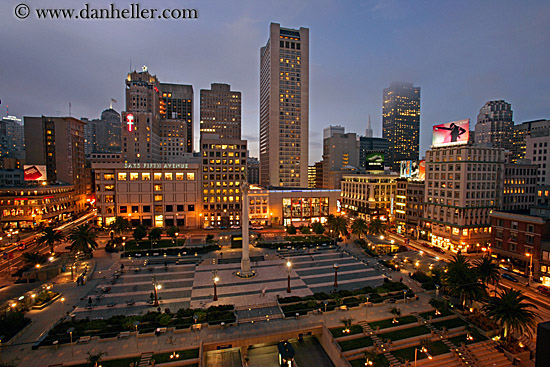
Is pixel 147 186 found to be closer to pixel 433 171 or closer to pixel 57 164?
pixel 57 164

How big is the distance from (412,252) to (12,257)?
306 ft

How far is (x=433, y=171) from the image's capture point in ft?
254

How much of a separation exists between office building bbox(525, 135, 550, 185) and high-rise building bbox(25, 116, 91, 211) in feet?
634

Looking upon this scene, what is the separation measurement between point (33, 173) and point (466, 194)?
138 meters

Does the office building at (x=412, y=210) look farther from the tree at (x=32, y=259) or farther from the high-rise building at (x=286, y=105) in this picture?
the tree at (x=32, y=259)

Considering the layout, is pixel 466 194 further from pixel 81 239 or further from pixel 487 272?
pixel 81 239

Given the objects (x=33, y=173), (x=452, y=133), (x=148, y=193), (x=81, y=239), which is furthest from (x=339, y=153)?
(x=33, y=173)

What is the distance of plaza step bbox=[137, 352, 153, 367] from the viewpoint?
26.7m

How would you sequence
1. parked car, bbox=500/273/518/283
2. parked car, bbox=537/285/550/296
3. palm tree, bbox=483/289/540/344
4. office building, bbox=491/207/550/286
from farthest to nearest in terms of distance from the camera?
parked car, bbox=500/273/518/283 < office building, bbox=491/207/550/286 < parked car, bbox=537/285/550/296 < palm tree, bbox=483/289/540/344

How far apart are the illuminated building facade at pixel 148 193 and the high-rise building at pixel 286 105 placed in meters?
53.1

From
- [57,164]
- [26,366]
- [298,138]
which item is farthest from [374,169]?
[57,164]

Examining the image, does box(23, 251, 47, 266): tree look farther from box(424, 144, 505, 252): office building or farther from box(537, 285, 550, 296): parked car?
box(424, 144, 505, 252): office building

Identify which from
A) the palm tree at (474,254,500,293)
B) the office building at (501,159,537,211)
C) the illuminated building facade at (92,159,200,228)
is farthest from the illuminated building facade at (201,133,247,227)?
the office building at (501,159,537,211)

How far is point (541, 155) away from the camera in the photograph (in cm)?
10388
